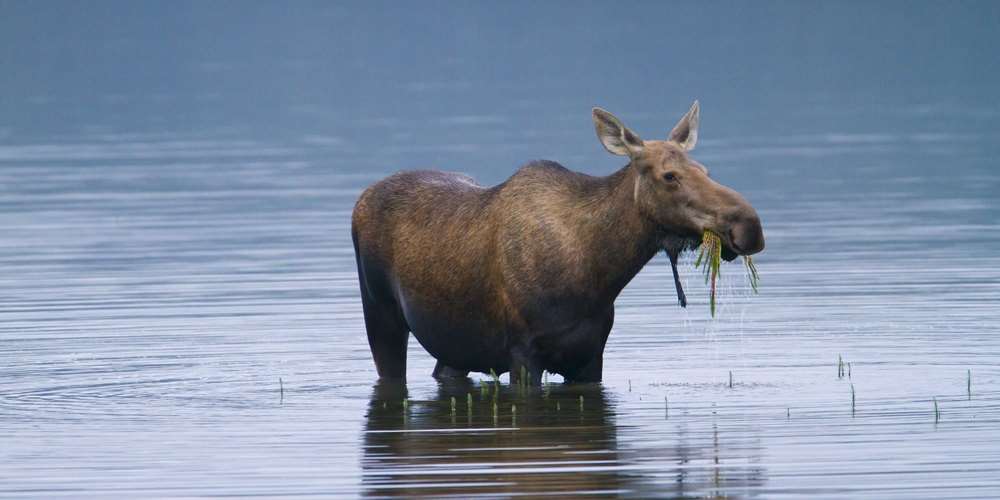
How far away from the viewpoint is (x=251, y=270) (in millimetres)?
26312

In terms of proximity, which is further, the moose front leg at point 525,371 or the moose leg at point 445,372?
the moose leg at point 445,372

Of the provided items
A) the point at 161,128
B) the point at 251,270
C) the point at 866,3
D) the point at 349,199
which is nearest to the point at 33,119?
the point at 161,128

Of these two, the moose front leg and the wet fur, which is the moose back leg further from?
the moose front leg

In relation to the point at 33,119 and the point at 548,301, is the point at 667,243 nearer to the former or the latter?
the point at 548,301

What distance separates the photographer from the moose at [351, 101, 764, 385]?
1589 centimetres


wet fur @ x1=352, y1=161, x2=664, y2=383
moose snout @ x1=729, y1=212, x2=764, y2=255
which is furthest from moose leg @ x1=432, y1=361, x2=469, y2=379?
moose snout @ x1=729, y1=212, x2=764, y2=255

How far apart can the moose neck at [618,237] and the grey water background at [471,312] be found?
0.90 metres

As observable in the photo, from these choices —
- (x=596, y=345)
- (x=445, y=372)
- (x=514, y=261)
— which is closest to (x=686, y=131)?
(x=514, y=261)

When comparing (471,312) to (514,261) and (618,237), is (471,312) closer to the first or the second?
(514,261)

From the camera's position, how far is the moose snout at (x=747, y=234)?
1507 centimetres

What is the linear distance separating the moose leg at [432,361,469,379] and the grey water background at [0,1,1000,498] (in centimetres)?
→ 20

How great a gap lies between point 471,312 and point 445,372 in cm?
152

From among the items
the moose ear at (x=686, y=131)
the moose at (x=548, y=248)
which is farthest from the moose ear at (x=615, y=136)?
the moose ear at (x=686, y=131)

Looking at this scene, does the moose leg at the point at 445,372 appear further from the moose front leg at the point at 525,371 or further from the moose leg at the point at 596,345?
the moose front leg at the point at 525,371
